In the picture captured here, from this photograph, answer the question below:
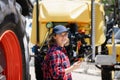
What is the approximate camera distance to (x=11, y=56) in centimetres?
377

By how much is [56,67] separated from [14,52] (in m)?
0.64

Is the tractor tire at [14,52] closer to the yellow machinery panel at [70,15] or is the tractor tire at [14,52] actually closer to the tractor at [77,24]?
the tractor at [77,24]

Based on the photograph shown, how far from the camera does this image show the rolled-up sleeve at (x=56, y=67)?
429 centimetres

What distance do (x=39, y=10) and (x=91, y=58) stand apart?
1445mm

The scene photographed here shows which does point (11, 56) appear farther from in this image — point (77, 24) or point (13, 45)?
point (77, 24)

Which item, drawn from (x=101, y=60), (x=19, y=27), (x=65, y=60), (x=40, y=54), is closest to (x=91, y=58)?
(x=101, y=60)

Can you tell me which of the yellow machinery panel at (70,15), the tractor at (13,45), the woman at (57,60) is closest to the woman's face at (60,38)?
the woman at (57,60)

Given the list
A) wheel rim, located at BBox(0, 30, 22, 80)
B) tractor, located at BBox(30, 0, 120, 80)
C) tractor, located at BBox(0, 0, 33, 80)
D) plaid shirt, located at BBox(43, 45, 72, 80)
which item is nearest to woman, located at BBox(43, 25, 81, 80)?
plaid shirt, located at BBox(43, 45, 72, 80)

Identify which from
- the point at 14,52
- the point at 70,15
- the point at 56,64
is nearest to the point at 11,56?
the point at 14,52

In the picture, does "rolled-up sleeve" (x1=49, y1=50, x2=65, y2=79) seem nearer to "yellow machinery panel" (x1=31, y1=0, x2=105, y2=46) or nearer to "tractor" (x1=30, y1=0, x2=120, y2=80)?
"tractor" (x1=30, y1=0, x2=120, y2=80)

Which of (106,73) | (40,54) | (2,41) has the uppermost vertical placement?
(2,41)

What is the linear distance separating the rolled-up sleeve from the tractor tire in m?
0.37

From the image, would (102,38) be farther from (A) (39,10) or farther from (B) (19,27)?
(B) (19,27)

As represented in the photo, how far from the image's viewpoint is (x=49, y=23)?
7.40 metres
